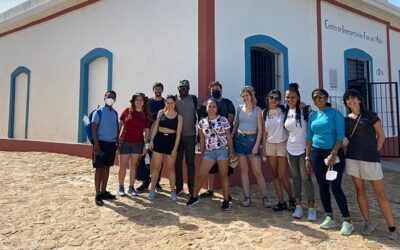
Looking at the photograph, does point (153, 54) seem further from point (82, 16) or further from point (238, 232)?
point (238, 232)

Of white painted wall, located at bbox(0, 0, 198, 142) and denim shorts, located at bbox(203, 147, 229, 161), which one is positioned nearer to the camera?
denim shorts, located at bbox(203, 147, 229, 161)

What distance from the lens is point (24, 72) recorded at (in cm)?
1086

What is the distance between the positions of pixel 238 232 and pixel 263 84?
4.04 meters

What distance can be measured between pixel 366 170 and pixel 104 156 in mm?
3579

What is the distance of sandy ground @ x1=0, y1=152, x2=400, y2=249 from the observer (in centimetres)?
382

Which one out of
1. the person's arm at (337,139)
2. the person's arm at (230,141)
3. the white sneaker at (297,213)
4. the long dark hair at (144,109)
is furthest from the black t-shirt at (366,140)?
the long dark hair at (144,109)

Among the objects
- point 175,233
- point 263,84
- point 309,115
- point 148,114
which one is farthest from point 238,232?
point 263,84

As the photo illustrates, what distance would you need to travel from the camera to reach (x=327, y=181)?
415 cm

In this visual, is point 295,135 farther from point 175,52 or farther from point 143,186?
point 175,52

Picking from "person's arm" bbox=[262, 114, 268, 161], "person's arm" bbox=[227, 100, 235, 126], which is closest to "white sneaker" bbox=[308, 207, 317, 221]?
"person's arm" bbox=[262, 114, 268, 161]

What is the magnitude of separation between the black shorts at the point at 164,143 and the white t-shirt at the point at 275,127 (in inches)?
56.2

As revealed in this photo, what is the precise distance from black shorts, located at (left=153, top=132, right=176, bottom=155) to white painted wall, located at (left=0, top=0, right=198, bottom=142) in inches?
58.4

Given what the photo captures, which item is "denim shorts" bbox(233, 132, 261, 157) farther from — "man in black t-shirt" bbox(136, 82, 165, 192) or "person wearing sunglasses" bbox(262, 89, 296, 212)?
"man in black t-shirt" bbox(136, 82, 165, 192)

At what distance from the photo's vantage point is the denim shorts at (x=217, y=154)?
4824 millimetres
